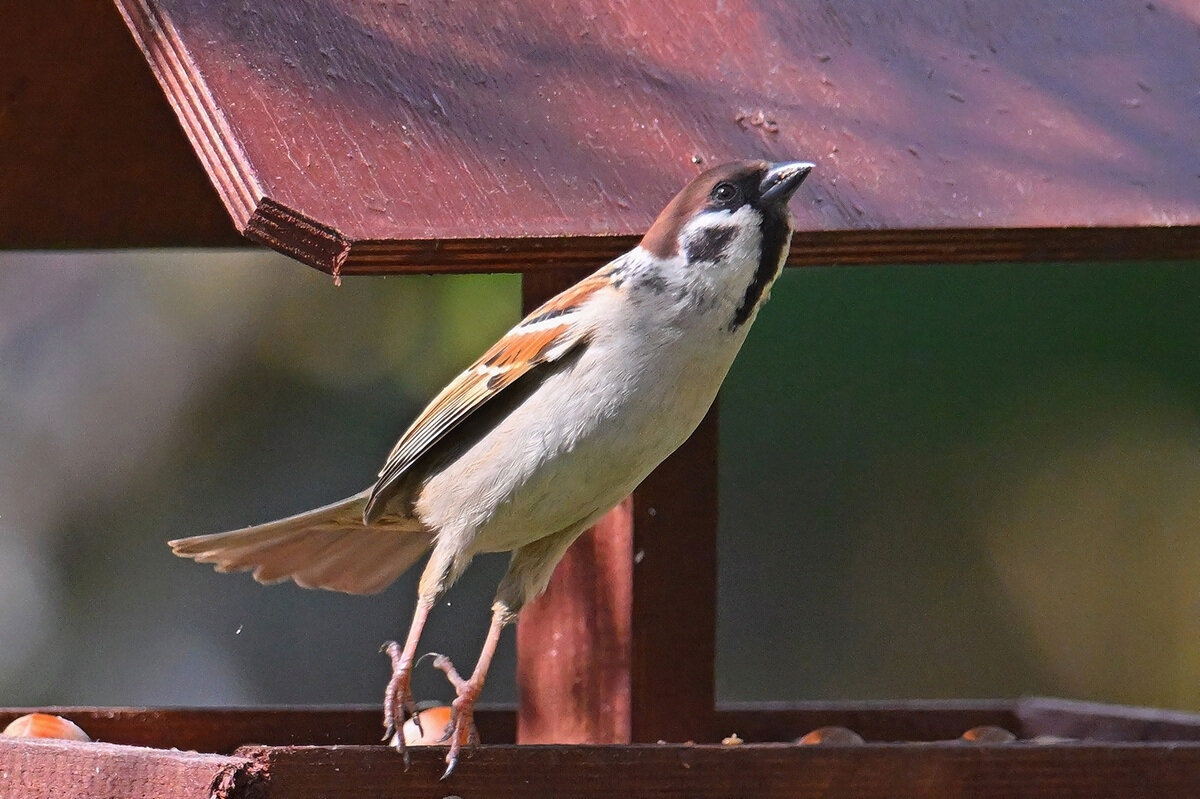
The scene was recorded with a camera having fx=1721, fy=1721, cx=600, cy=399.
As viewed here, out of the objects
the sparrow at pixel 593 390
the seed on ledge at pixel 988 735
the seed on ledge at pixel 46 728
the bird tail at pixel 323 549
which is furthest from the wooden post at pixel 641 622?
the seed on ledge at pixel 46 728

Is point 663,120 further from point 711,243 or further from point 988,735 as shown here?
point 988,735

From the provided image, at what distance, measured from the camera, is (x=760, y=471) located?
25.8 ft

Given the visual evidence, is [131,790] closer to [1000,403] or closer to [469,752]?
[469,752]

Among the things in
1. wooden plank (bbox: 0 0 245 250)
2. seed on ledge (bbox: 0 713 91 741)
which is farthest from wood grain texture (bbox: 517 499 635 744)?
wooden plank (bbox: 0 0 245 250)

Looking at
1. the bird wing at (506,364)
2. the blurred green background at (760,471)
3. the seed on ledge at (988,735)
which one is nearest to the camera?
the bird wing at (506,364)

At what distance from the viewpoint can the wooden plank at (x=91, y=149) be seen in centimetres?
369

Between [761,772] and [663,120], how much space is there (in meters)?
1.11

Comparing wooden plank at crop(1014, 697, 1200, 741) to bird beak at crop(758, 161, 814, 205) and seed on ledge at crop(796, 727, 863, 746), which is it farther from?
bird beak at crop(758, 161, 814, 205)

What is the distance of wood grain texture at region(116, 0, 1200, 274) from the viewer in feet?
8.66

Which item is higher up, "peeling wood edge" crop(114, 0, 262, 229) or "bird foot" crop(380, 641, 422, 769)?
"peeling wood edge" crop(114, 0, 262, 229)

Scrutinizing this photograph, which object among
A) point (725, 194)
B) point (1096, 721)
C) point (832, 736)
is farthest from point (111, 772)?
point (1096, 721)

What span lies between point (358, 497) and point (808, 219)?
3.93 ft

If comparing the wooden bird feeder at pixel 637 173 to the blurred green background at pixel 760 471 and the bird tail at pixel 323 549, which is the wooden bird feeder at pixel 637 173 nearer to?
the bird tail at pixel 323 549

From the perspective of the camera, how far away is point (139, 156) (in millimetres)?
3967
